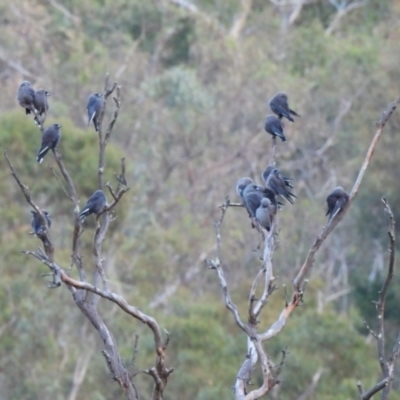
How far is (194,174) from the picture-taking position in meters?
24.5

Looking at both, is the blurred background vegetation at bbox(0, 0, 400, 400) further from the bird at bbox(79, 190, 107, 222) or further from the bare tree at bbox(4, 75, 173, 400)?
the bare tree at bbox(4, 75, 173, 400)

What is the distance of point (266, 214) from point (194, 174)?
19559mm

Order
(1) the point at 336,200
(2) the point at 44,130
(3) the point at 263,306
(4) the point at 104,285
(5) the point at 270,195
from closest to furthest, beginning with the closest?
(3) the point at 263,306, (4) the point at 104,285, (1) the point at 336,200, (5) the point at 270,195, (2) the point at 44,130

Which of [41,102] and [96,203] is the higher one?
[41,102]

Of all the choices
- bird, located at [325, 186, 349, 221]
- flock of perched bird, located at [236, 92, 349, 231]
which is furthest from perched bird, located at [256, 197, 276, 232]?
bird, located at [325, 186, 349, 221]

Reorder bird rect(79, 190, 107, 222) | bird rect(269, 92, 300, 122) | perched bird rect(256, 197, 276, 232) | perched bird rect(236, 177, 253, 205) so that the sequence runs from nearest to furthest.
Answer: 1. perched bird rect(256, 197, 276, 232)
2. bird rect(79, 190, 107, 222)
3. perched bird rect(236, 177, 253, 205)
4. bird rect(269, 92, 300, 122)

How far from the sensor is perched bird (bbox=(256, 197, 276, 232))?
4.88 metres

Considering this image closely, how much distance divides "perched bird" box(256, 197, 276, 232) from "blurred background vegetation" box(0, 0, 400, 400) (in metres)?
10.0

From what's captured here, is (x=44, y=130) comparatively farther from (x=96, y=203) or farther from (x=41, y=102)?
(x=96, y=203)

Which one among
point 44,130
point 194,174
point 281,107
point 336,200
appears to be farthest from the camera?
point 194,174

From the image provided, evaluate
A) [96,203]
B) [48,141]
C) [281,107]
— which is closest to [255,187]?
[96,203]

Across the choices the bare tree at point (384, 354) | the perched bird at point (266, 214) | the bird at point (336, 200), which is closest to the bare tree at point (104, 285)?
the perched bird at point (266, 214)

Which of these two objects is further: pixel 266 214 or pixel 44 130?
pixel 44 130

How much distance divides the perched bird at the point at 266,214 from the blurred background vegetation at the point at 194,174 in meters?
10.0
